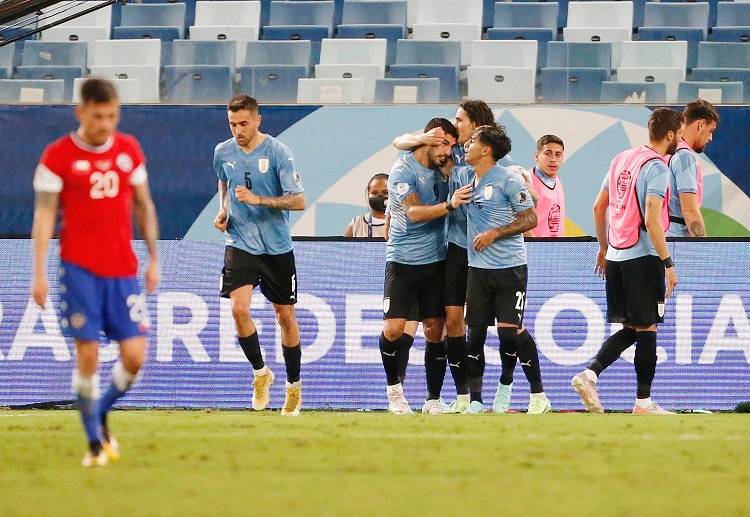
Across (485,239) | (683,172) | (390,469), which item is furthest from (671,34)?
(390,469)

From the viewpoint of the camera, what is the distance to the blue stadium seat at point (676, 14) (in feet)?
54.9

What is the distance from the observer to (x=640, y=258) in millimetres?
9234

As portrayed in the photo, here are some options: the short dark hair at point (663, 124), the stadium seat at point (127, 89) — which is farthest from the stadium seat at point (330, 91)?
the short dark hair at point (663, 124)

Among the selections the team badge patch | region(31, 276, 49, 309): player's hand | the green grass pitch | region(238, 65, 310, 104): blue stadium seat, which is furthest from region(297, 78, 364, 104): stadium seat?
region(31, 276, 49, 309): player's hand

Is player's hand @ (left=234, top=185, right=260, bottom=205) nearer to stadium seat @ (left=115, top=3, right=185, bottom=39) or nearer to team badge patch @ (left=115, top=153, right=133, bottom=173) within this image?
team badge patch @ (left=115, top=153, right=133, bottom=173)

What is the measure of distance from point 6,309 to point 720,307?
18.3 feet

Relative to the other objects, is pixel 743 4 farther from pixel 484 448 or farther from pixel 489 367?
pixel 484 448

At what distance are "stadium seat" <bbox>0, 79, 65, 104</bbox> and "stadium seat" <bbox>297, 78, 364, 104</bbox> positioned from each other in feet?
8.34

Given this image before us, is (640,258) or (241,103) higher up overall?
(241,103)

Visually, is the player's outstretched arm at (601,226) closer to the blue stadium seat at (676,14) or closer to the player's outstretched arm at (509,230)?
the player's outstretched arm at (509,230)

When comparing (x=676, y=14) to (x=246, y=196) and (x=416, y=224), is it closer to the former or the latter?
(x=416, y=224)

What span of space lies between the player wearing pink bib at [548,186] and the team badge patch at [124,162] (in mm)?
5684

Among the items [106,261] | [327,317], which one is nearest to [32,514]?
[106,261]

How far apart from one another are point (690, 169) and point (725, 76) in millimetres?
4960
